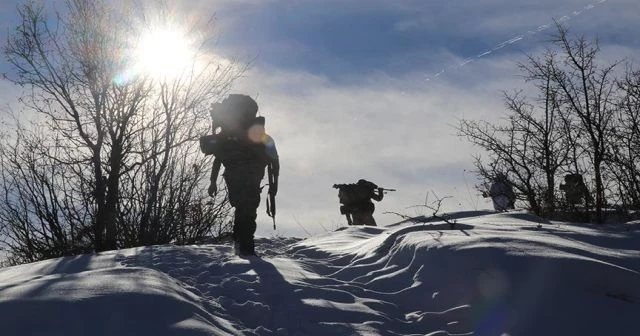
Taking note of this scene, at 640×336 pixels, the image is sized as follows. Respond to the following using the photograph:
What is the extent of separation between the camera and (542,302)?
3824 millimetres

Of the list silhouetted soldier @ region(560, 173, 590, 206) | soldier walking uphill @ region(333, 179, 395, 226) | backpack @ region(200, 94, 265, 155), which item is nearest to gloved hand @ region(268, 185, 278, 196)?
backpack @ region(200, 94, 265, 155)

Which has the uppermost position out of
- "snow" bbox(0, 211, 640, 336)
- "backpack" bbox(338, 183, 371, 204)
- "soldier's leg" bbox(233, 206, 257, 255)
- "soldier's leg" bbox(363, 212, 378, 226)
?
"backpack" bbox(338, 183, 371, 204)

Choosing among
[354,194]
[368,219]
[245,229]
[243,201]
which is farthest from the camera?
[354,194]

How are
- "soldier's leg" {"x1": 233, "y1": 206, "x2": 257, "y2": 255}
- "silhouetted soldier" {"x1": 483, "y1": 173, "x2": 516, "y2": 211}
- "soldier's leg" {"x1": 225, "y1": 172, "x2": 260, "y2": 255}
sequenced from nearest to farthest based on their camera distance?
"soldier's leg" {"x1": 233, "y1": 206, "x2": 257, "y2": 255} < "soldier's leg" {"x1": 225, "y1": 172, "x2": 260, "y2": 255} < "silhouetted soldier" {"x1": 483, "y1": 173, "x2": 516, "y2": 211}

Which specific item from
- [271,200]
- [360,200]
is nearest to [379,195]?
[360,200]

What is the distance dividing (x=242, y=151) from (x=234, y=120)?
42cm

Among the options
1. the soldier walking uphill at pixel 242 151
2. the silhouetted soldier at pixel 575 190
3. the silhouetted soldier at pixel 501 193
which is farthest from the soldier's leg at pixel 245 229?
the silhouetted soldier at pixel 501 193

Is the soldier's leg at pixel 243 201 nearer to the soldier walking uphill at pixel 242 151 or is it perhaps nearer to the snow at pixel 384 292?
the soldier walking uphill at pixel 242 151

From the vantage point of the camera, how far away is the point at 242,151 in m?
7.38

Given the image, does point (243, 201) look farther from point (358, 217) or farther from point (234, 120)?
point (358, 217)

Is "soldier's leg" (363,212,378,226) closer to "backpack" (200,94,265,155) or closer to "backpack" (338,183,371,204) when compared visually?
"backpack" (338,183,371,204)

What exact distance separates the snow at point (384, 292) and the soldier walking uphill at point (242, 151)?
1360 mm

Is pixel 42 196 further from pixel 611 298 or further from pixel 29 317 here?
pixel 611 298

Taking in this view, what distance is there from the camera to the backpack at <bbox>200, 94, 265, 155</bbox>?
7.48m
